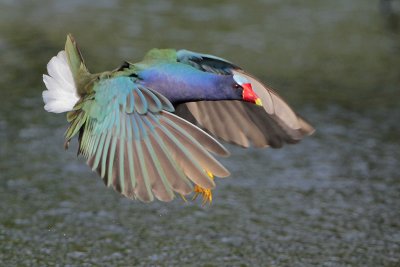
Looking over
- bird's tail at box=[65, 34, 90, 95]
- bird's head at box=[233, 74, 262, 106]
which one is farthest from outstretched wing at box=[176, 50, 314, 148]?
bird's tail at box=[65, 34, 90, 95]

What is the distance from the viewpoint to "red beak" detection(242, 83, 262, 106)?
442cm

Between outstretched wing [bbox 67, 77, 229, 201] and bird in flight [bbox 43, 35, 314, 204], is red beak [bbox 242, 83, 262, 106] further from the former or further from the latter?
outstretched wing [bbox 67, 77, 229, 201]

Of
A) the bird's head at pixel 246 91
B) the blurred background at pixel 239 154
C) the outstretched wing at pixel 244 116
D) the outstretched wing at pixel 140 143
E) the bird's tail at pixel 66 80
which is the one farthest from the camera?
the blurred background at pixel 239 154

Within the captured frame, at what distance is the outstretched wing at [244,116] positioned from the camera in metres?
4.66

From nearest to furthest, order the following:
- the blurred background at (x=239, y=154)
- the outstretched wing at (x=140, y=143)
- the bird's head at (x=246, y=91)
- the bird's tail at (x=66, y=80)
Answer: the outstretched wing at (x=140, y=143), the bird's head at (x=246, y=91), the bird's tail at (x=66, y=80), the blurred background at (x=239, y=154)

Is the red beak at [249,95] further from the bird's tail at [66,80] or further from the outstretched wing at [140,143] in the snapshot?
the bird's tail at [66,80]

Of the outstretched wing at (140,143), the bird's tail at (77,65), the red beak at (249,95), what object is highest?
the bird's tail at (77,65)

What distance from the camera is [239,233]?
4934 mm

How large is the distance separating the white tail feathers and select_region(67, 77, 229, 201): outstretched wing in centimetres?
19

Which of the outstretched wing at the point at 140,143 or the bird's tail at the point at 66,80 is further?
the bird's tail at the point at 66,80

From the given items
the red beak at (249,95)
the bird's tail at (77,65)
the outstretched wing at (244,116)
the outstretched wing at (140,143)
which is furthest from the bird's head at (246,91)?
the bird's tail at (77,65)

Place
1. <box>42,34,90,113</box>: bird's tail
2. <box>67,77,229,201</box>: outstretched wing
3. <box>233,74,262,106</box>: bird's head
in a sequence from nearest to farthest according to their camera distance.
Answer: <box>67,77,229,201</box>: outstretched wing → <box>233,74,262,106</box>: bird's head → <box>42,34,90,113</box>: bird's tail

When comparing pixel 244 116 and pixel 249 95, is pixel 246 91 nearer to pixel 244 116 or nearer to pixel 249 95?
pixel 249 95

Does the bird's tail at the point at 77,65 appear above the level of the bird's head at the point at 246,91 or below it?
above
